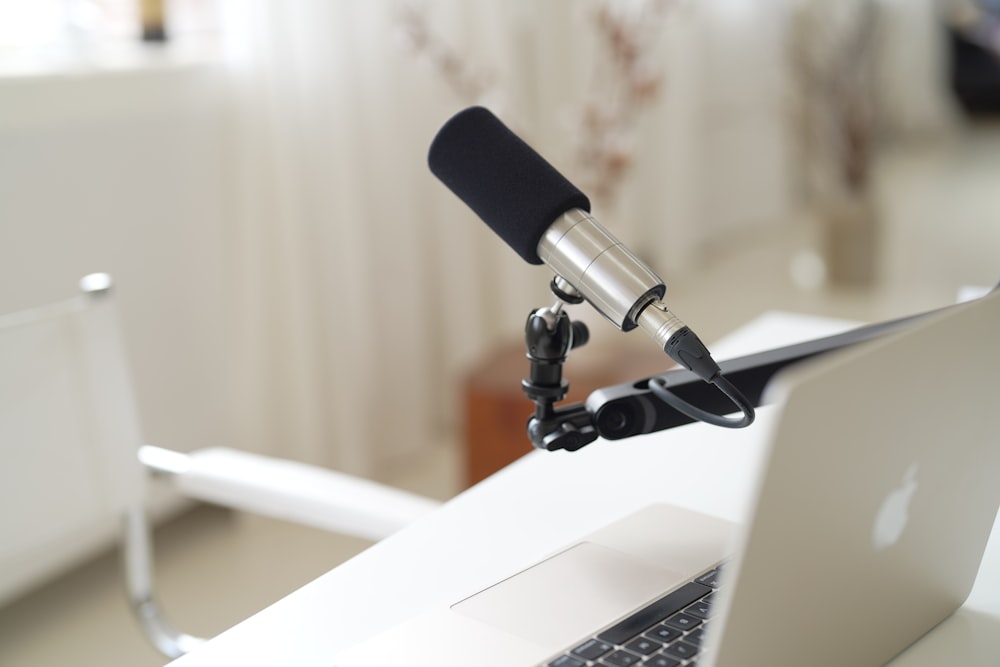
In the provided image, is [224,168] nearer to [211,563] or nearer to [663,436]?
[211,563]

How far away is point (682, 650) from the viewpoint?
593 millimetres

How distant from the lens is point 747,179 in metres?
4.72

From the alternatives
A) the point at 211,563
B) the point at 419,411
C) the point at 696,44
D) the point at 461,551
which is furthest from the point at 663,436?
the point at 696,44

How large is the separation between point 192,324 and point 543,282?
1.12 metres

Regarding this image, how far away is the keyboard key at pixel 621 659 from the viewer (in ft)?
1.90

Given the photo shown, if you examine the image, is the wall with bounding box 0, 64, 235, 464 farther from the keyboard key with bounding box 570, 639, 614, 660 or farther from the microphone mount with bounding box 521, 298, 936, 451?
the keyboard key with bounding box 570, 639, 614, 660

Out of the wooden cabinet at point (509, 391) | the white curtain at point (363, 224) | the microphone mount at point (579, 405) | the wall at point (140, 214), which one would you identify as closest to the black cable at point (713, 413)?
the microphone mount at point (579, 405)

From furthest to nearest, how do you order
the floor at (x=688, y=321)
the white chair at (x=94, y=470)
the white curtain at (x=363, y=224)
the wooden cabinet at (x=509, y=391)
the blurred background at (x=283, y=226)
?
the white curtain at (x=363, y=224) < the wooden cabinet at (x=509, y=391) < the blurred background at (x=283, y=226) < the floor at (x=688, y=321) < the white chair at (x=94, y=470)

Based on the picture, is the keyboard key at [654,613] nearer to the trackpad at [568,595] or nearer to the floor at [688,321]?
the trackpad at [568,595]

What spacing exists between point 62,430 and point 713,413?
2.19ft

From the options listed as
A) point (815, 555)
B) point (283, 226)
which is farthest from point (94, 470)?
point (283, 226)

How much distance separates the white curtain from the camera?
7.18 feet

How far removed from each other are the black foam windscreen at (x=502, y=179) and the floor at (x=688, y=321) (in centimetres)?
29

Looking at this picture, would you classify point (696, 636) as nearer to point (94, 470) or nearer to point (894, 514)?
point (894, 514)
